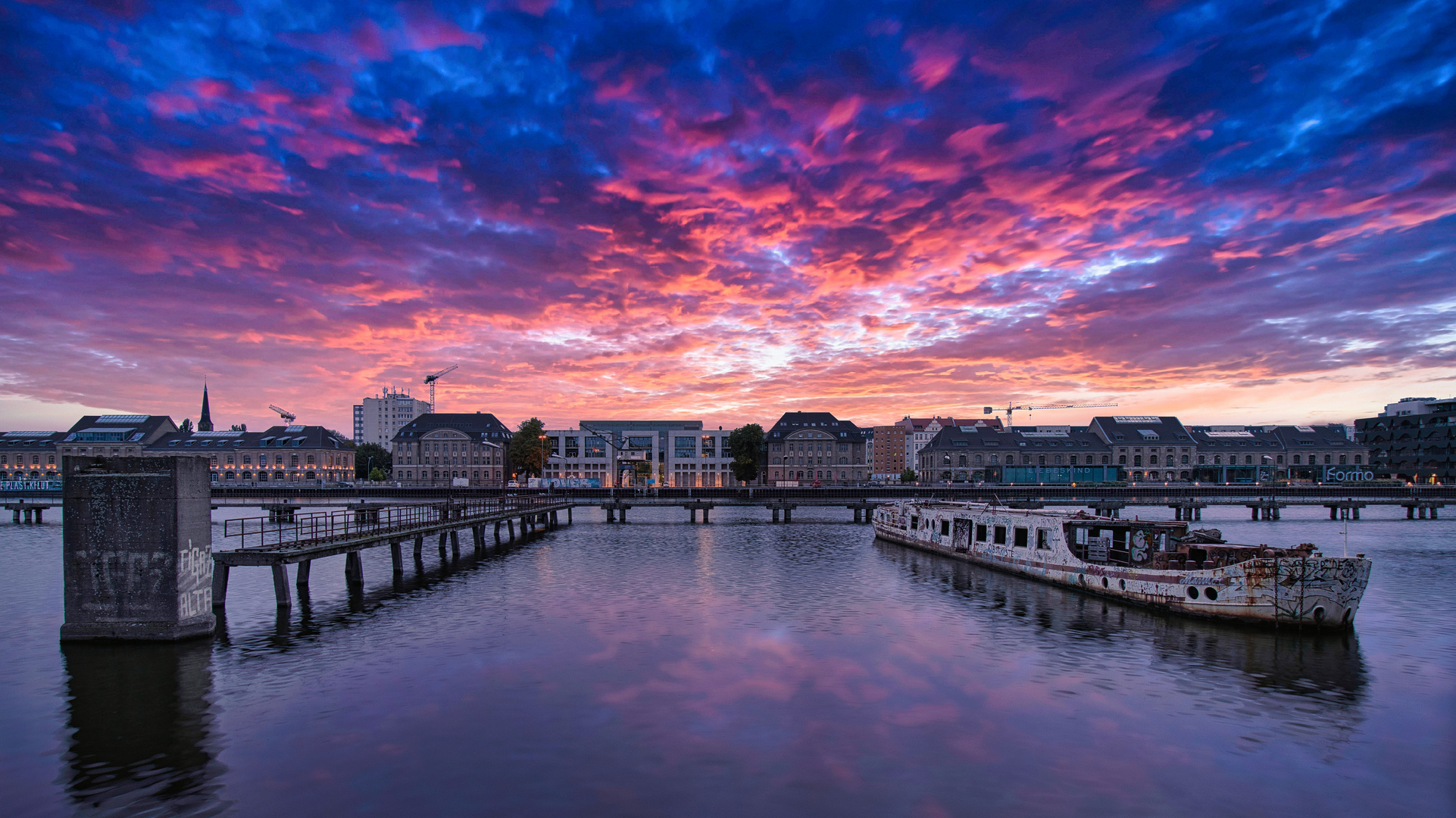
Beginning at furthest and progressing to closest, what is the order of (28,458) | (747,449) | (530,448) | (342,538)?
1. (28,458)
2. (747,449)
3. (530,448)
4. (342,538)

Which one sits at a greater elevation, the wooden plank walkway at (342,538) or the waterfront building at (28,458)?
the waterfront building at (28,458)

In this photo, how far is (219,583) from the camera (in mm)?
34781

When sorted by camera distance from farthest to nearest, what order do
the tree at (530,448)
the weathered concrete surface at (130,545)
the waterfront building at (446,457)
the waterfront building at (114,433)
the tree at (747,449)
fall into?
the waterfront building at (114,433) < the waterfront building at (446,457) < the tree at (747,449) < the tree at (530,448) < the weathered concrete surface at (130,545)

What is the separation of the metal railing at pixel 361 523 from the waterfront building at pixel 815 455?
88.3 meters

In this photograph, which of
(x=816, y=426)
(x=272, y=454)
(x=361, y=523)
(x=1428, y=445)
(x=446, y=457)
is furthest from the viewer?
(x=1428, y=445)

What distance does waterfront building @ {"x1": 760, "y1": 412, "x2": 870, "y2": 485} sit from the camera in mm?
177875

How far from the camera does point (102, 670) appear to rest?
25094mm

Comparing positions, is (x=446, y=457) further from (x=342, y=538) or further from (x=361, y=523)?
(x=342, y=538)

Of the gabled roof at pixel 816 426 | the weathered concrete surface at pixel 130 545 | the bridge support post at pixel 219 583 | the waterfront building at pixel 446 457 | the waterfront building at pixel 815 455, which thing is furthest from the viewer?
the gabled roof at pixel 816 426

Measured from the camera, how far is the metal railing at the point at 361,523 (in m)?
38.9

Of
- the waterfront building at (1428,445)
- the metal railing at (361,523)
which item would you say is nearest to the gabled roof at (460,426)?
the metal railing at (361,523)

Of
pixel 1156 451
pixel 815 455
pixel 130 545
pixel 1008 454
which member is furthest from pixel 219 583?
pixel 1156 451

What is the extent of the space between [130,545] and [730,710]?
2200 cm

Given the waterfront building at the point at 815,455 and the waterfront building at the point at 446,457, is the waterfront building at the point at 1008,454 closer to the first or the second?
the waterfront building at the point at 815,455
